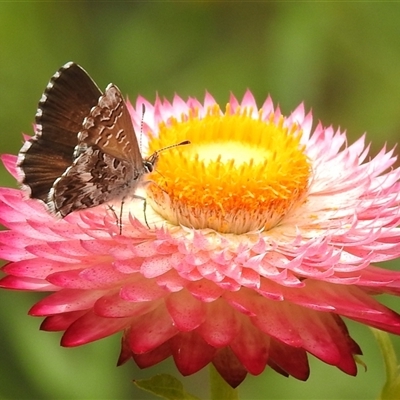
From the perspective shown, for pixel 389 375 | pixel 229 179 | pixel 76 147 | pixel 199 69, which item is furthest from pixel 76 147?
pixel 199 69

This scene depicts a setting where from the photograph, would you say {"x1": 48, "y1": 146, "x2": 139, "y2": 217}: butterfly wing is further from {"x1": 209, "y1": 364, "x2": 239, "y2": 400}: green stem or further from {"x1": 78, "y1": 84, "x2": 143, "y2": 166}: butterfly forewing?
{"x1": 209, "y1": 364, "x2": 239, "y2": 400}: green stem

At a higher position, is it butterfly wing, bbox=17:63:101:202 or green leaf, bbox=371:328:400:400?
butterfly wing, bbox=17:63:101:202

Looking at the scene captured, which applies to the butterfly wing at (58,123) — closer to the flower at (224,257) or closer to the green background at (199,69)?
the flower at (224,257)

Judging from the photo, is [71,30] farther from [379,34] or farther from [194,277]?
[194,277]

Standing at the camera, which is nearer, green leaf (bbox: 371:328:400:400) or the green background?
green leaf (bbox: 371:328:400:400)

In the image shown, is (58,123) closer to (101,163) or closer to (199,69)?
(101,163)

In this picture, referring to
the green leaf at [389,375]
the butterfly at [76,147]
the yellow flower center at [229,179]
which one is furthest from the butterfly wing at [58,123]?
the green leaf at [389,375]

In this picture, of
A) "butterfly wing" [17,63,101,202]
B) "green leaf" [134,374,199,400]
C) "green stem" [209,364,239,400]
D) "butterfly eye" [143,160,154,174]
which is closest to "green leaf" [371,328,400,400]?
"green stem" [209,364,239,400]
